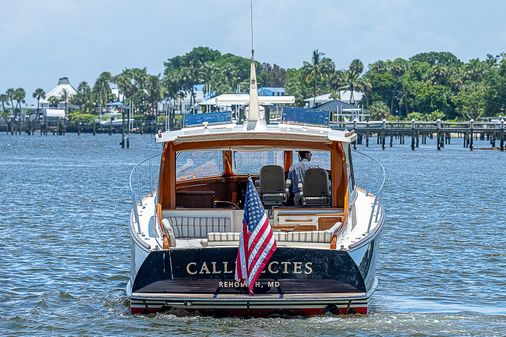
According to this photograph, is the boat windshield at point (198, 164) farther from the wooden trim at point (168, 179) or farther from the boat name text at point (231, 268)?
the boat name text at point (231, 268)

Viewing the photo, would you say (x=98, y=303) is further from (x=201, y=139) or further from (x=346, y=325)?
(x=346, y=325)

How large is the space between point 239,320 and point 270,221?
216 centimetres

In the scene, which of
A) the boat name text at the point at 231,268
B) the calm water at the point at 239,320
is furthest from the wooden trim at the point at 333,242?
the calm water at the point at 239,320

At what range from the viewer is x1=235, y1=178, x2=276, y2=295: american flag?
51.1ft

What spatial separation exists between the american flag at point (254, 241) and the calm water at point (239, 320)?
1.02m

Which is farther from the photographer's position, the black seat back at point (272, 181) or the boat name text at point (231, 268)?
the black seat back at point (272, 181)

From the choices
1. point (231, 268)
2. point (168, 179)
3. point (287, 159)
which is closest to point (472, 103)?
→ point (287, 159)

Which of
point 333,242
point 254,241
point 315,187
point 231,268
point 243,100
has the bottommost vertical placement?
point 231,268

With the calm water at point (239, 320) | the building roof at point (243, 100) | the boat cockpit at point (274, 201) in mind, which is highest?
the building roof at point (243, 100)

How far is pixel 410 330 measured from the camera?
17172 millimetres

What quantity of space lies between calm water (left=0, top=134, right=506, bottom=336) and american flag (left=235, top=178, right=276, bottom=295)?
1.02 metres

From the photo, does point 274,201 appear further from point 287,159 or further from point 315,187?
point 287,159

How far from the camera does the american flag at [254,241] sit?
613 inches

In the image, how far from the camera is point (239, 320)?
16.4 m
